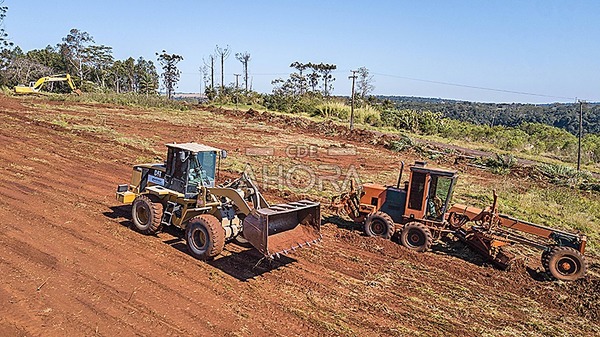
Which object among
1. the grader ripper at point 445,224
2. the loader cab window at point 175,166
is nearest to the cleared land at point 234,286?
the grader ripper at point 445,224

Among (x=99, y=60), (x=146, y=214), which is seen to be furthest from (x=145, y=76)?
(x=146, y=214)

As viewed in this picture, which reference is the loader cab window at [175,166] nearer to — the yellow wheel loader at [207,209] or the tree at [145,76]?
the yellow wheel loader at [207,209]

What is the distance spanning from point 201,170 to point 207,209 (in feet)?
2.74

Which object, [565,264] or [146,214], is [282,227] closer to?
[146,214]

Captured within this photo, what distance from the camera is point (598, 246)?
41.5 feet

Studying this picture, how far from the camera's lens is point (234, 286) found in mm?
8203

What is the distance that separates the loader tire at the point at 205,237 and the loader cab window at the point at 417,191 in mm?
4766

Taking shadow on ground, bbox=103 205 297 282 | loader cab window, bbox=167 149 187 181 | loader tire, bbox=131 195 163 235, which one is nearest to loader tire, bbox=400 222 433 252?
shadow on ground, bbox=103 205 297 282

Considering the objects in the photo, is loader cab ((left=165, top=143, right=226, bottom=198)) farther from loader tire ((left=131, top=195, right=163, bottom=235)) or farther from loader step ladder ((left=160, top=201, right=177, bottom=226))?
loader tire ((left=131, top=195, right=163, bottom=235))

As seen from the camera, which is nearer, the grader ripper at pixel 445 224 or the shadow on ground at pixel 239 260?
the shadow on ground at pixel 239 260

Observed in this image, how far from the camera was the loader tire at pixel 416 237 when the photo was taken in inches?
422

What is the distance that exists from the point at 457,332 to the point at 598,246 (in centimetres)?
773

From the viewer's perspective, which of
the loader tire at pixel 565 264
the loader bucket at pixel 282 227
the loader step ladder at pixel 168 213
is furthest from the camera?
the loader step ladder at pixel 168 213

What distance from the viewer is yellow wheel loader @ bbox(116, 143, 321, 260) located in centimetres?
887
